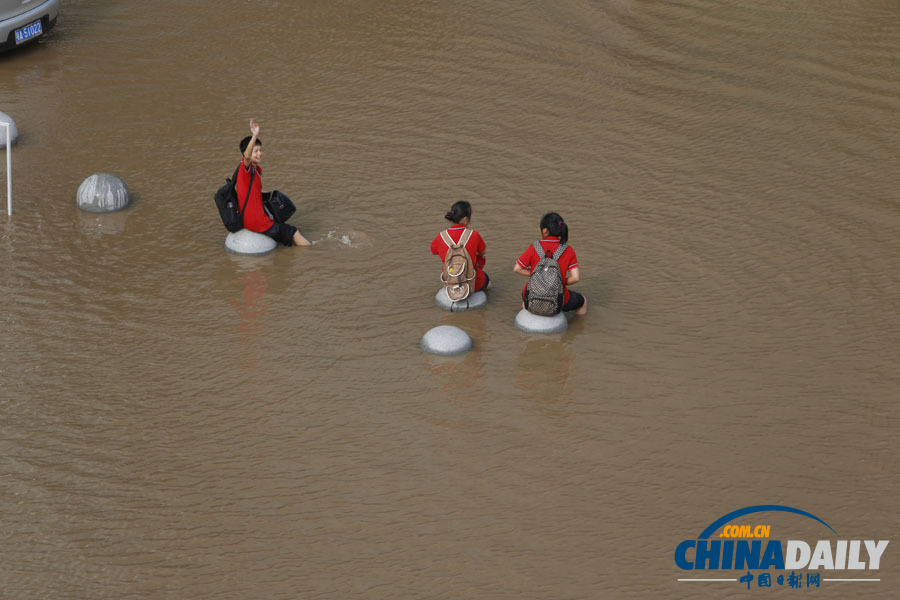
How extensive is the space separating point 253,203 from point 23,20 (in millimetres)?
6127

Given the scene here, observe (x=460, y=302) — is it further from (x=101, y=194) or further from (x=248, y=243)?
(x=101, y=194)

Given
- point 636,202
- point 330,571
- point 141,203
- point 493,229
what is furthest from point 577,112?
point 330,571

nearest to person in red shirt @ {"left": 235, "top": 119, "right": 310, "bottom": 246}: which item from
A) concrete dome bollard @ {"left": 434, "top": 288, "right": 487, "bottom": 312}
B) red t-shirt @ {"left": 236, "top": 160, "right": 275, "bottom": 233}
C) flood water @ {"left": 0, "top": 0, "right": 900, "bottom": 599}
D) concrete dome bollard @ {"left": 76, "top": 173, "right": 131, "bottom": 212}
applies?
red t-shirt @ {"left": 236, "top": 160, "right": 275, "bottom": 233}

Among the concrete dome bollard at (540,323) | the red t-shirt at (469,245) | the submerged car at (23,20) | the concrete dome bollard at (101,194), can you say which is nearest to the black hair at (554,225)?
the red t-shirt at (469,245)

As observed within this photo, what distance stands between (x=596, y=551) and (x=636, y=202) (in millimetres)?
5287

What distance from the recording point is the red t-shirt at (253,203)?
9555mm

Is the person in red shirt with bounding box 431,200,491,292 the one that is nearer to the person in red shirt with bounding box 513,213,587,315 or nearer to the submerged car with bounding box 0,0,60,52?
the person in red shirt with bounding box 513,213,587,315

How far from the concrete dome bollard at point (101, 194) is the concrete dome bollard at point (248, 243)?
1.36m

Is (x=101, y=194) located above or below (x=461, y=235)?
below

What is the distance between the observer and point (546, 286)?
27.5 ft

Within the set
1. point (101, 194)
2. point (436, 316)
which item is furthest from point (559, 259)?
point (101, 194)

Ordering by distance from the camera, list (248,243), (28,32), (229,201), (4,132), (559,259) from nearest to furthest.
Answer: (559,259)
(229,201)
(248,243)
(4,132)
(28,32)

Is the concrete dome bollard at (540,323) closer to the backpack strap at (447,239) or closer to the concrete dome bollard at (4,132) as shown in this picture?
the backpack strap at (447,239)

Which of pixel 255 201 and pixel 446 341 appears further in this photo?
pixel 255 201
